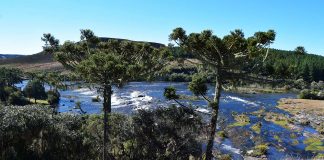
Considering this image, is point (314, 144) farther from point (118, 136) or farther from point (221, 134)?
point (118, 136)

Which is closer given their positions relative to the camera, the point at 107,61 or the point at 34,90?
the point at 107,61

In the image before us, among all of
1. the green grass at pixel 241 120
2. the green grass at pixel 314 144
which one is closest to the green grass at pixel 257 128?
the green grass at pixel 241 120

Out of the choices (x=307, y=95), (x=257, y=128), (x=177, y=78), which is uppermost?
(x=177, y=78)

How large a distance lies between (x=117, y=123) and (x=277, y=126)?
1947 inches

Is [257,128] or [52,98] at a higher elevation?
[257,128]

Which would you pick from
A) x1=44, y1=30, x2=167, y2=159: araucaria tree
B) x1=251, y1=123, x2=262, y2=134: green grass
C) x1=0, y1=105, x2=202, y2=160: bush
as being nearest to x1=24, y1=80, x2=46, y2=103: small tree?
x1=251, y1=123, x2=262, y2=134: green grass

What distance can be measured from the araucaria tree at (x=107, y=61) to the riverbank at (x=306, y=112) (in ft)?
143

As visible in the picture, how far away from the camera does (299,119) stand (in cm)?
8162

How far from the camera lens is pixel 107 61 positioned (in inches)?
991

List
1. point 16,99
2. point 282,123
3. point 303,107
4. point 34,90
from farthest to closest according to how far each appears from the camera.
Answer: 1. point 34,90
2. point 303,107
3. point 16,99
4. point 282,123

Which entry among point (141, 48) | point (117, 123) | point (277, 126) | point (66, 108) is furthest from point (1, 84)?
point (117, 123)

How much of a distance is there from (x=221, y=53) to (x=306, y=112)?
73357 millimetres

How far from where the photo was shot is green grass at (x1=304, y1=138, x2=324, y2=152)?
55919mm

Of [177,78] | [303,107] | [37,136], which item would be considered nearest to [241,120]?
[303,107]
